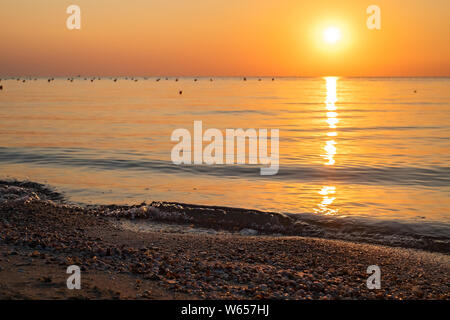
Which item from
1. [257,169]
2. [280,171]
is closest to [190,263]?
[280,171]

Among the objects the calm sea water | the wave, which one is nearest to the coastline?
the calm sea water

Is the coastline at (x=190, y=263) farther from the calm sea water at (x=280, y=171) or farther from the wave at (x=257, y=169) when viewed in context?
the wave at (x=257, y=169)

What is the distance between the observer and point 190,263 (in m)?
10.2

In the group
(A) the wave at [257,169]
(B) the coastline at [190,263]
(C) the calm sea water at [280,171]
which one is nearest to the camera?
(B) the coastline at [190,263]

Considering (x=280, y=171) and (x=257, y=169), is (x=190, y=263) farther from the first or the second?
(x=257, y=169)

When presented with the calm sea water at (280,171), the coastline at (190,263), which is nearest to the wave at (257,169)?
the calm sea water at (280,171)

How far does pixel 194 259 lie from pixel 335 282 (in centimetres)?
308

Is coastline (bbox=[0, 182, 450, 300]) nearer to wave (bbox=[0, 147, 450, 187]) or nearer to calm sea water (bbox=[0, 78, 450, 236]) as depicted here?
calm sea water (bbox=[0, 78, 450, 236])

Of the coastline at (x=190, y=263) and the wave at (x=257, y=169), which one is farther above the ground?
the wave at (x=257, y=169)

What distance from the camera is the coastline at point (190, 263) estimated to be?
849 centimetres

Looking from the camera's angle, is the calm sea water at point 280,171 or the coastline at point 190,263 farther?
the calm sea water at point 280,171

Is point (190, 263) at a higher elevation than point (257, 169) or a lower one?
lower

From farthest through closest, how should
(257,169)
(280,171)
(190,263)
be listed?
(257,169), (280,171), (190,263)
